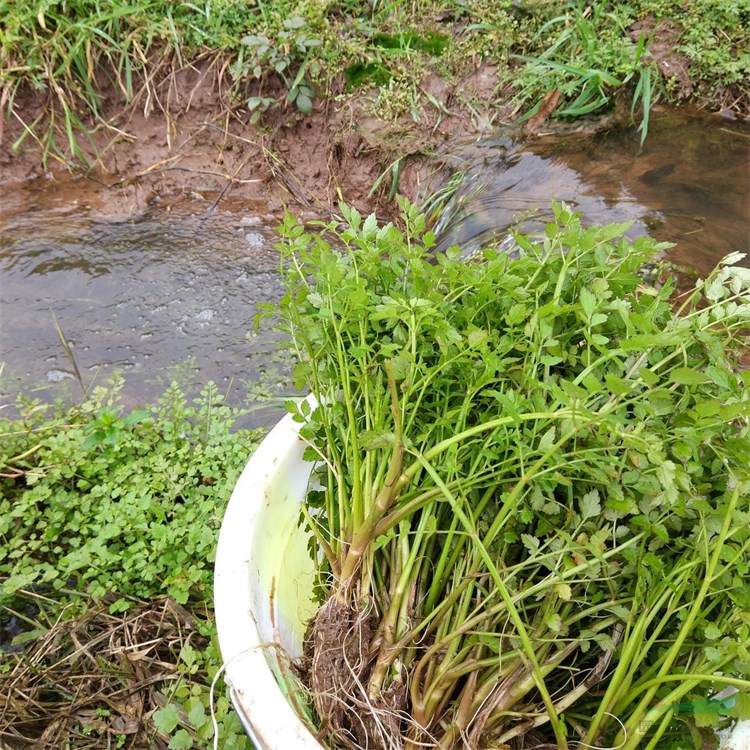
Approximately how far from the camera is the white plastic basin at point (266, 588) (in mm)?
1066

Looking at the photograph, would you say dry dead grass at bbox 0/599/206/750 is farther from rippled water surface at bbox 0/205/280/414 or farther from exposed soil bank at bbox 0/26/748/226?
exposed soil bank at bbox 0/26/748/226

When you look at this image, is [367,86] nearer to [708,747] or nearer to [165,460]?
[165,460]

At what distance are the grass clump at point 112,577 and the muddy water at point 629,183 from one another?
166 centimetres

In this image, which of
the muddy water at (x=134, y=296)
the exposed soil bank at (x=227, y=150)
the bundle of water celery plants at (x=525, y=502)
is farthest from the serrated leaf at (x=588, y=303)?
the exposed soil bank at (x=227, y=150)

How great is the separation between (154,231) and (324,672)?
307cm

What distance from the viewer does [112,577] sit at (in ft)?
6.42

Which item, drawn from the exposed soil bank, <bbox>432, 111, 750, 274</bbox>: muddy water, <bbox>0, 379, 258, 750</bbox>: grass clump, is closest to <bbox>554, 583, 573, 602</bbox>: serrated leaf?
<bbox>0, 379, 258, 750</bbox>: grass clump

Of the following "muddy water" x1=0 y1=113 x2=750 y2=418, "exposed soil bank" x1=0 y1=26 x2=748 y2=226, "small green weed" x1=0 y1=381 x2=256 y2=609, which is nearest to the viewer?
"small green weed" x1=0 y1=381 x2=256 y2=609

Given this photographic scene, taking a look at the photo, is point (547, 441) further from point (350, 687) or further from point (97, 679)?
point (97, 679)

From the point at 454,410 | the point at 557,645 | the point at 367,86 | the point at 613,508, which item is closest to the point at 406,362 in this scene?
the point at 454,410

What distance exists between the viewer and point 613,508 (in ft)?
3.42

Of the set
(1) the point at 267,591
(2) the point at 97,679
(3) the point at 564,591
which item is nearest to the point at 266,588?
(1) the point at 267,591

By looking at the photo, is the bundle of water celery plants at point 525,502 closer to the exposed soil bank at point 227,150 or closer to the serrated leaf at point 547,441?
the serrated leaf at point 547,441

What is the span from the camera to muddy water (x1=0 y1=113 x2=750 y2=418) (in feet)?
9.40
